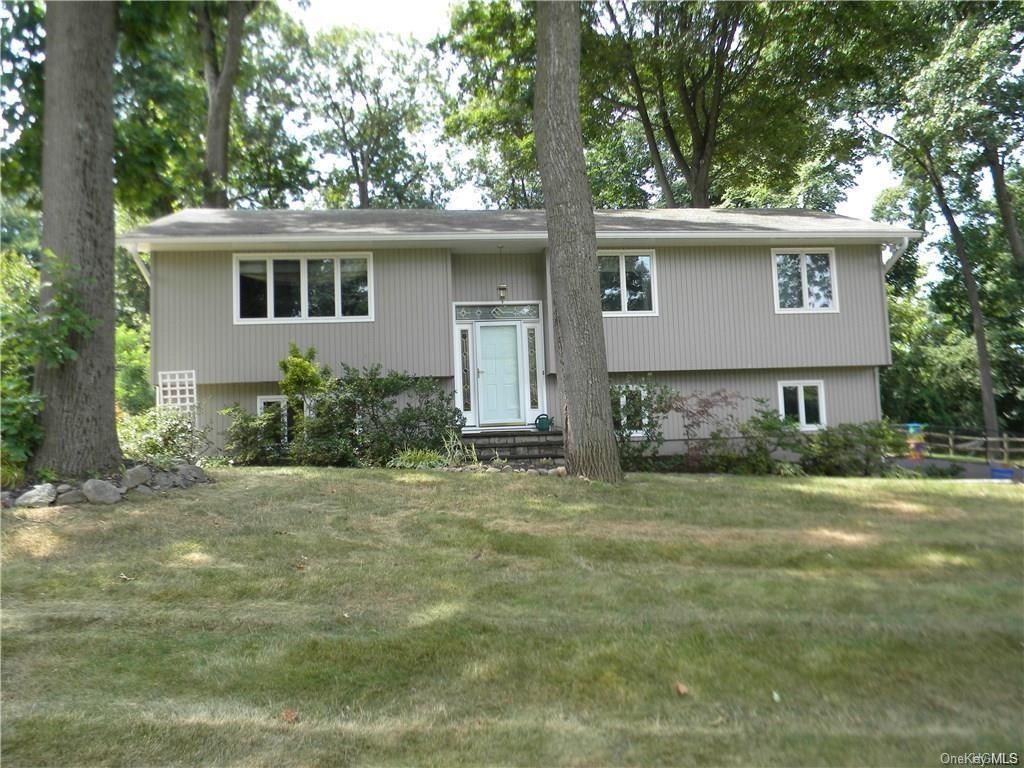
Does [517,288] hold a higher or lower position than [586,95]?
lower

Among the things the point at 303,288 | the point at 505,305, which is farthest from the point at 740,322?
the point at 303,288

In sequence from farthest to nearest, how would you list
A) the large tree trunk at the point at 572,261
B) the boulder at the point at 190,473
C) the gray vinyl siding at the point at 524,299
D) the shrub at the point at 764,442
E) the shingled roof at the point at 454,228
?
1. the gray vinyl siding at the point at 524,299
2. the shingled roof at the point at 454,228
3. the shrub at the point at 764,442
4. the large tree trunk at the point at 572,261
5. the boulder at the point at 190,473

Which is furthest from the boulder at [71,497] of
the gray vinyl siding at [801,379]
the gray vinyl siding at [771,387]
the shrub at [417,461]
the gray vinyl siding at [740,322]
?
the gray vinyl siding at [801,379]

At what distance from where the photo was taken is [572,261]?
8.23m

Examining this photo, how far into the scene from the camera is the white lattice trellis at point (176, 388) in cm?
1125

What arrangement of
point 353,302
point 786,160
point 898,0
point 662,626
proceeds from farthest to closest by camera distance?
1. point 786,160
2. point 898,0
3. point 353,302
4. point 662,626

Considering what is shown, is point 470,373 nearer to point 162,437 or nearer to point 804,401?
point 162,437

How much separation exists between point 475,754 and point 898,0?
21788mm

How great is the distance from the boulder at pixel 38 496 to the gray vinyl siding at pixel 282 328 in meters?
5.77

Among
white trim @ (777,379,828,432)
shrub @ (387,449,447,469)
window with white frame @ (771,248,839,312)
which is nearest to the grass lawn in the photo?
shrub @ (387,449,447,469)

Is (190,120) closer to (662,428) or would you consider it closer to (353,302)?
(353,302)

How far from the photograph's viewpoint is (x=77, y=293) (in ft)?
21.1

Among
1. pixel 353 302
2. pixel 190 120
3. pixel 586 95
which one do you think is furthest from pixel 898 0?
pixel 190 120

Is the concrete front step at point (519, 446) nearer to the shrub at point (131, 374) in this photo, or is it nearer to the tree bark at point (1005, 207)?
the shrub at point (131, 374)
